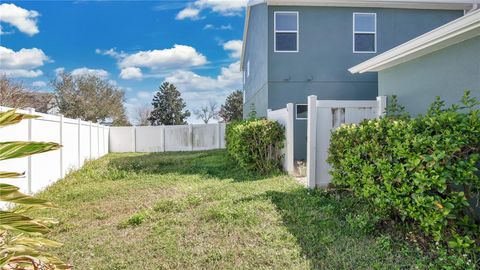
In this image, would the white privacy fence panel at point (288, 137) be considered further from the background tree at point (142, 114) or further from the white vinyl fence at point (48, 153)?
the background tree at point (142, 114)

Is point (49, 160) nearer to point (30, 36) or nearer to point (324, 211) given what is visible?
point (324, 211)

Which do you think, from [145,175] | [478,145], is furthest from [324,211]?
[145,175]

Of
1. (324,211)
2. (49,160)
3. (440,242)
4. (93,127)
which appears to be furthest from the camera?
(93,127)

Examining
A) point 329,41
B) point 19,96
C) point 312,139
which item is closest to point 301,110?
point 329,41

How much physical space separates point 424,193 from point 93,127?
11976 millimetres

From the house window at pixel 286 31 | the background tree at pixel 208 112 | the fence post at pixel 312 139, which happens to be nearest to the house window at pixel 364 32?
the house window at pixel 286 31

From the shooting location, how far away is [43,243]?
2486mm

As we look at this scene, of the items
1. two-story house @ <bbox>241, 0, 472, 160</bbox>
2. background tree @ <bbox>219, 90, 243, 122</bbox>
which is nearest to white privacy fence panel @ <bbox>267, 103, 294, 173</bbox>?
two-story house @ <bbox>241, 0, 472, 160</bbox>

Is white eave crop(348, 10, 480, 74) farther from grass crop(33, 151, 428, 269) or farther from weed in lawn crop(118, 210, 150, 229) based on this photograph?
weed in lawn crop(118, 210, 150, 229)

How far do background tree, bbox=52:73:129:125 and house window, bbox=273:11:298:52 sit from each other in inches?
779

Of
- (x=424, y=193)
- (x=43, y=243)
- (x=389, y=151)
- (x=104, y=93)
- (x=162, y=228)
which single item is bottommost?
(x=162, y=228)

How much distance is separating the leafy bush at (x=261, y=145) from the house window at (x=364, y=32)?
5.11 m

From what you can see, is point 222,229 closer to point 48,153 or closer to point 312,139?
point 312,139

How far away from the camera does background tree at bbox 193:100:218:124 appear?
35906 millimetres
